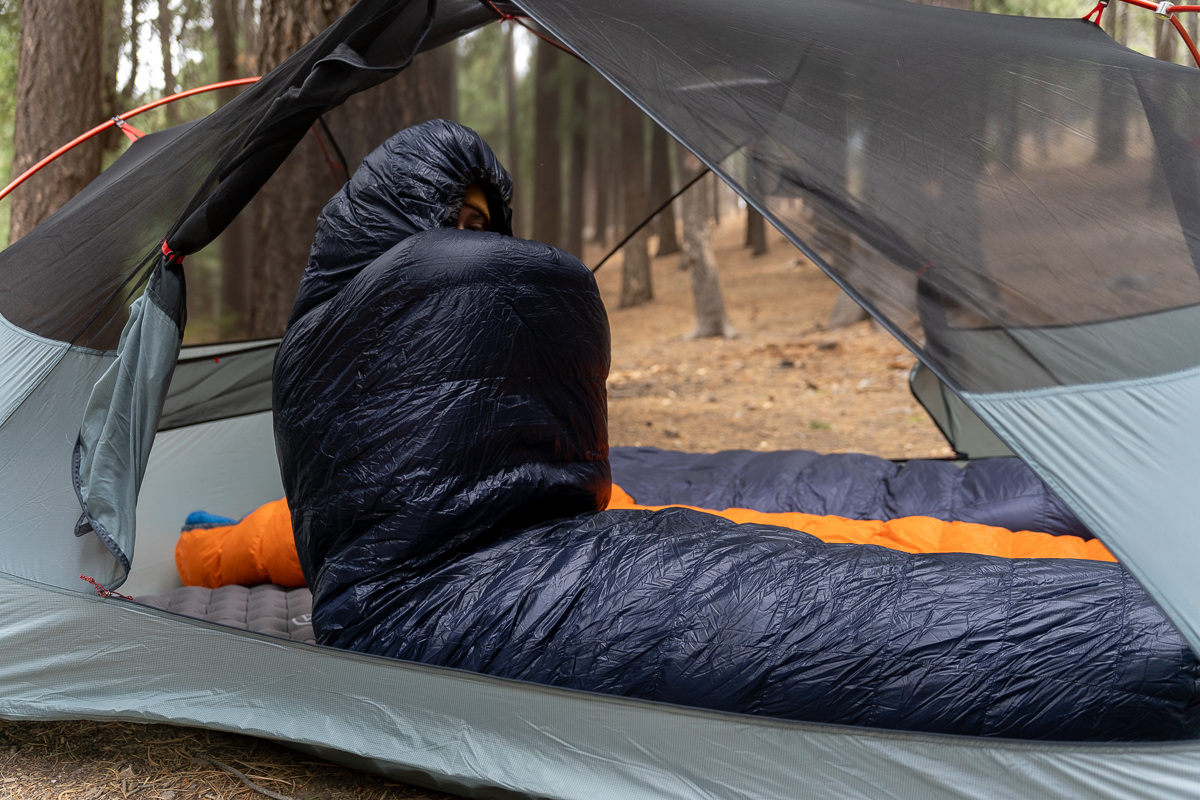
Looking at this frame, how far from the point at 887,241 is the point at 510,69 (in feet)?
12.7

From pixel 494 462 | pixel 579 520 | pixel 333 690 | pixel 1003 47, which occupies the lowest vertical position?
pixel 333 690

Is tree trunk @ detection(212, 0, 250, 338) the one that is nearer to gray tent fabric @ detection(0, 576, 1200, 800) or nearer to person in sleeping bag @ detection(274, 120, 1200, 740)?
gray tent fabric @ detection(0, 576, 1200, 800)

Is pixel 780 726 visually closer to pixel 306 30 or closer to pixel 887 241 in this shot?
pixel 887 241

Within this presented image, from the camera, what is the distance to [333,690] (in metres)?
1.96

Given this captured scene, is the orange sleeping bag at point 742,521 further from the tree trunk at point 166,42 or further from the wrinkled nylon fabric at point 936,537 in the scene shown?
the tree trunk at point 166,42

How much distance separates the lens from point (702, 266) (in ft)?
28.0

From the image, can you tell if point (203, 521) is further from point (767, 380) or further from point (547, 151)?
point (767, 380)

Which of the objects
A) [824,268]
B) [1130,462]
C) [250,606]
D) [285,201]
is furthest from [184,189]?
[1130,462]

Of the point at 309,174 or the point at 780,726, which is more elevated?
the point at 309,174

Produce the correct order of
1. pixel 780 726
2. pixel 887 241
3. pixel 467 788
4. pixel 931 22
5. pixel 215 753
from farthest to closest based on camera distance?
pixel 931 22
pixel 215 753
pixel 467 788
pixel 780 726
pixel 887 241

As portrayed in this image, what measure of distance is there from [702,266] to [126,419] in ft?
22.4

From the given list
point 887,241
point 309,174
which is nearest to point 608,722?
point 887,241

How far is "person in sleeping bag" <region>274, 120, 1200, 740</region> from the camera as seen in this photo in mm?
1589

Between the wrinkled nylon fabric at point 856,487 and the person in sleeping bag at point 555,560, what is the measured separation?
1.23 metres
